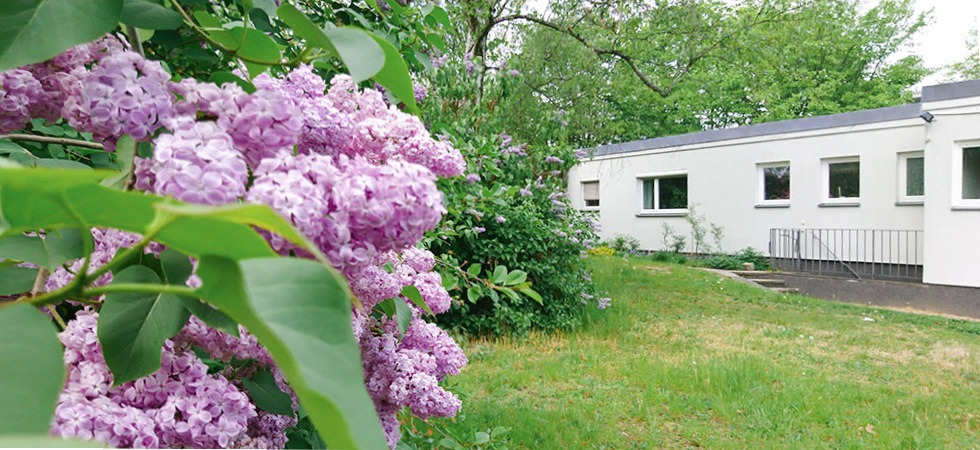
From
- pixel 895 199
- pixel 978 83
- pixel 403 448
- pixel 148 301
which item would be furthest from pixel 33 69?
pixel 895 199

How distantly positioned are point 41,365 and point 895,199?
14.7 m

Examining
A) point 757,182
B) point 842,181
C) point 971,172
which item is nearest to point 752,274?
point 757,182

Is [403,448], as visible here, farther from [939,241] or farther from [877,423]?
[939,241]

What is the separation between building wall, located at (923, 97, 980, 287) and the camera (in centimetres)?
1063

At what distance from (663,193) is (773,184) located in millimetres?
3266

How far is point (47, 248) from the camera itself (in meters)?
0.58

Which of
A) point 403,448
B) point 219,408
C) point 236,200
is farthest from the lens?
point 403,448

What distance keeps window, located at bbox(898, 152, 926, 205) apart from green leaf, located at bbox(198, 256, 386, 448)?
46.9 feet

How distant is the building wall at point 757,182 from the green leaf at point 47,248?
406 inches

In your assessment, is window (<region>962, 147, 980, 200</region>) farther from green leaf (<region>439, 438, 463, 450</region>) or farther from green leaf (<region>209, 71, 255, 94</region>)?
green leaf (<region>209, 71, 255, 94</region>)

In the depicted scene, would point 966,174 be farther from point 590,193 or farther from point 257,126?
point 257,126

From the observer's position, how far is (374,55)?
0.59 meters

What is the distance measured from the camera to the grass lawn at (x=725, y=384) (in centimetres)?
466

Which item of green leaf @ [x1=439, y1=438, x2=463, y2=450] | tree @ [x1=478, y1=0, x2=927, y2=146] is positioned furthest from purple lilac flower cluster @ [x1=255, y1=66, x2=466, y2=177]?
tree @ [x1=478, y1=0, x2=927, y2=146]
